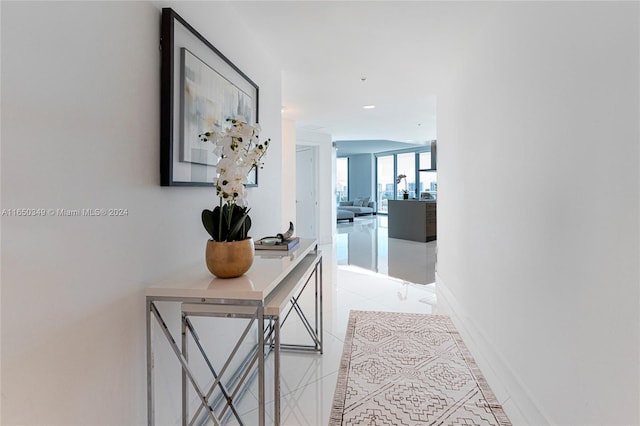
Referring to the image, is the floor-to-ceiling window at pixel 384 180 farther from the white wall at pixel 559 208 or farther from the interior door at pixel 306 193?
the white wall at pixel 559 208

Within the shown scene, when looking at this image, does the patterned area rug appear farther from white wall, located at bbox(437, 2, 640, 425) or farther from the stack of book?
the stack of book

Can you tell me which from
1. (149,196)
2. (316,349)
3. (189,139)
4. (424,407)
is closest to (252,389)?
(316,349)

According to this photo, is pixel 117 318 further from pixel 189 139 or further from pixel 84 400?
pixel 189 139

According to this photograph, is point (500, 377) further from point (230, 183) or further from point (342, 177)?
point (342, 177)

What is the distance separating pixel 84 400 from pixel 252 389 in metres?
1.15

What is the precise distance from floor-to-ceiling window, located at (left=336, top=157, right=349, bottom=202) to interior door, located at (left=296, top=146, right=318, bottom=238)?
25.1 feet

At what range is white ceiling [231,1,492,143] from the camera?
210cm

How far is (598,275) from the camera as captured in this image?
115cm

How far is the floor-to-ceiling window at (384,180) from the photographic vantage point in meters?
13.5

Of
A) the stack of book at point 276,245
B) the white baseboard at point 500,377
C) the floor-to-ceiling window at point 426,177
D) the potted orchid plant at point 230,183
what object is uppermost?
the floor-to-ceiling window at point 426,177

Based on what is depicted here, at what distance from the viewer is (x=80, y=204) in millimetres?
1009

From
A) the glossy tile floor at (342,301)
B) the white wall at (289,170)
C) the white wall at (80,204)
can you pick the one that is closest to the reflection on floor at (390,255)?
the glossy tile floor at (342,301)

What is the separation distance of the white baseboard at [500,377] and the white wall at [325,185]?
4.45 meters

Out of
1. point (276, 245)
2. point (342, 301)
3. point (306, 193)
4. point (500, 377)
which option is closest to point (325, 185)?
point (306, 193)
